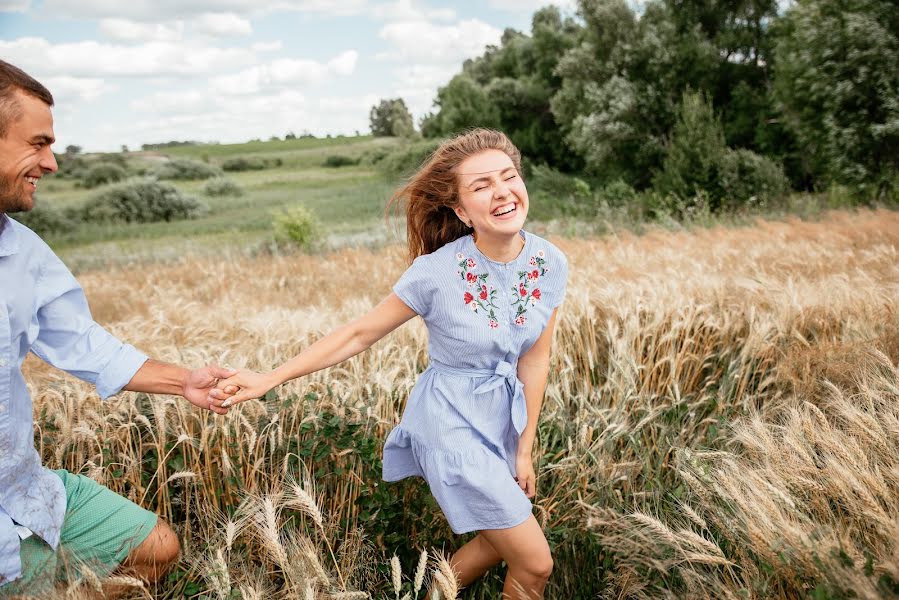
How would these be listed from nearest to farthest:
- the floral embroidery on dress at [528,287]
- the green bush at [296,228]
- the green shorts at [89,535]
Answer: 1. the green shorts at [89,535]
2. the floral embroidery on dress at [528,287]
3. the green bush at [296,228]

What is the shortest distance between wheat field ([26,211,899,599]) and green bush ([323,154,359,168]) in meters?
34.5


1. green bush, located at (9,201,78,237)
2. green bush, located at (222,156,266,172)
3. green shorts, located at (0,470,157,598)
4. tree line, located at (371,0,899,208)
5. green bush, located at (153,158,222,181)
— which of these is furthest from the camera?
green bush, located at (222,156,266,172)

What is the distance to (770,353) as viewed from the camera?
3.67 meters

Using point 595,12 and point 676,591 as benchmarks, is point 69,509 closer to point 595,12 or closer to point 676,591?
point 676,591

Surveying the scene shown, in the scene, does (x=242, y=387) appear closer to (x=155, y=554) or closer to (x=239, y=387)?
(x=239, y=387)

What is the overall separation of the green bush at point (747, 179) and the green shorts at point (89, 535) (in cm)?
1752

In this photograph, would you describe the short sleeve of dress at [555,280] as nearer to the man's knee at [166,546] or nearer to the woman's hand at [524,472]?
the woman's hand at [524,472]

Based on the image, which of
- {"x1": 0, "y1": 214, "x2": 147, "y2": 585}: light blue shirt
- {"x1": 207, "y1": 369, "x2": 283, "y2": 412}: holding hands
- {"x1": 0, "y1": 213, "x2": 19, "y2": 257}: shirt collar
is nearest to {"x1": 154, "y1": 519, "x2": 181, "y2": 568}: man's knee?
{"x1": 0, "y1": 214, "x2": 147, "y2": 585}: light blue shirt

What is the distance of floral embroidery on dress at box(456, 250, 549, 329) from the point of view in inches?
90.1

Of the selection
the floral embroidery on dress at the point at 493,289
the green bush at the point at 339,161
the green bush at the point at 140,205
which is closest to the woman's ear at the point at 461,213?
the floral embroidery on dress at the point at 493,289

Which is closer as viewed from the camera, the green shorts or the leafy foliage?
the green shorts

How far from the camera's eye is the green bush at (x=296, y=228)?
13305mm

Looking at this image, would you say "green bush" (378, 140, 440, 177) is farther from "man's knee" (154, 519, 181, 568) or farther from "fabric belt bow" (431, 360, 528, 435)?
"man's knee" (154, 519, 181, 568)

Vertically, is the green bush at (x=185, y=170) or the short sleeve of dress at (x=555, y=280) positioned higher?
the green bush at (x=185, y=170)
